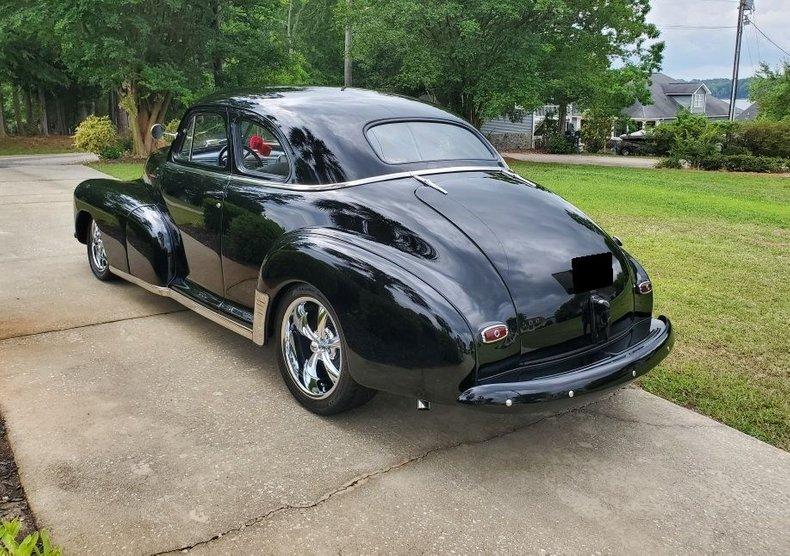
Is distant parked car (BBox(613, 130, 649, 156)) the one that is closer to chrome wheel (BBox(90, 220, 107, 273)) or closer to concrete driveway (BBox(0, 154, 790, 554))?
chrome wheel (BBox(90, 220, 107, 273))

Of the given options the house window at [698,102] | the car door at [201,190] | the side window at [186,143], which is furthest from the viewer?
the house window at [698,102]

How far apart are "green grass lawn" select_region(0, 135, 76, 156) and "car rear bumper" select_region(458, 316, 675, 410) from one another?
26.9m

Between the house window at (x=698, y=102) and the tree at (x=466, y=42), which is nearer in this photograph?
the tree at (x=466, y=42)

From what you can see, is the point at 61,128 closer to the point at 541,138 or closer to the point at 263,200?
the point at 541,138

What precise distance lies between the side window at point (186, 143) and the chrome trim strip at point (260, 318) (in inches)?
63.6

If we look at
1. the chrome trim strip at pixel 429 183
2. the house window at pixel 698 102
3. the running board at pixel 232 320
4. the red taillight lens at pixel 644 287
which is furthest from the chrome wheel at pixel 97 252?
the house window at pixel 698 102

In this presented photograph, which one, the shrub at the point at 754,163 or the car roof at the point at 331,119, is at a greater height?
the car roof at the point at 331,119

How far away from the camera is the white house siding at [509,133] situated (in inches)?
1486

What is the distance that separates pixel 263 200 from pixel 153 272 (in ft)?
4.35

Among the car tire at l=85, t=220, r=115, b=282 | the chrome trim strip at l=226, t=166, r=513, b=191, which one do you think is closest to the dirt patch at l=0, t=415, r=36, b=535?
the chrome trim strip at l=226, t=166, r=513, b=191

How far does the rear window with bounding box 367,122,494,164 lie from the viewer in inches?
153

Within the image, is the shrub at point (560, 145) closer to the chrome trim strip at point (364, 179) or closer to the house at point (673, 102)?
the house at point (673, 102)

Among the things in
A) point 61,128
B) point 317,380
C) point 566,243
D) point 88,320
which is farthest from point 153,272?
point 61,128

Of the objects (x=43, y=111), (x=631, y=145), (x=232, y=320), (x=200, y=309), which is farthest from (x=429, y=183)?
(x=43, y=111)
